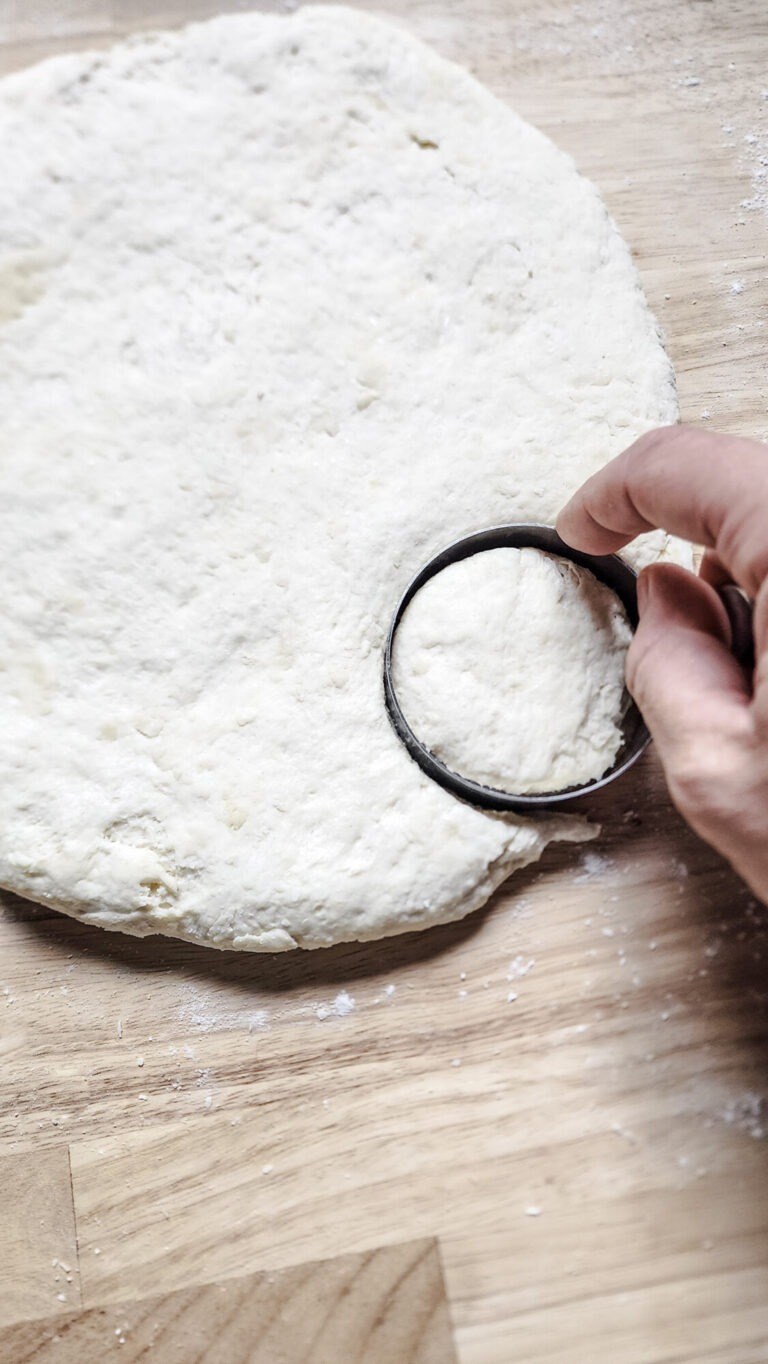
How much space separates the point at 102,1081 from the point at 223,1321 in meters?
0.27

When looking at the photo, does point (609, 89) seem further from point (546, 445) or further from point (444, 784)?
point (444, 784)

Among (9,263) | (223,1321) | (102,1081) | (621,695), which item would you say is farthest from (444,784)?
(9,263)

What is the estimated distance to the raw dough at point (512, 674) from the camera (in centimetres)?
88

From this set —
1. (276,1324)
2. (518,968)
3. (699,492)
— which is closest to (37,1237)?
(276,1324)

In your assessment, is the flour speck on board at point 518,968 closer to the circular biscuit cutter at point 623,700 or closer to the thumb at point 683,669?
the circular biscuit cutter at point 623,700

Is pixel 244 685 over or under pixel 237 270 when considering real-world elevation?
under

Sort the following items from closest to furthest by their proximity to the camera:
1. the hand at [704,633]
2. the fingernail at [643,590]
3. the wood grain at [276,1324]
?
the hand at [704,633] < the fingernail at [643,590] < the wood grain at [276,1324]

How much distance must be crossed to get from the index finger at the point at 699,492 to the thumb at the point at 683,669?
0.06 metres

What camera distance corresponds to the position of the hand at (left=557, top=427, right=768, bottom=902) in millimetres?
665

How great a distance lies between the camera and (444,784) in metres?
0.92

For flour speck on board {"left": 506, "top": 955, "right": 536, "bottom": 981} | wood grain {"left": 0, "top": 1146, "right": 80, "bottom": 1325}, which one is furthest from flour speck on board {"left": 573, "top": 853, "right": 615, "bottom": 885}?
wood grain {"left": 0, "top": 1146, "right": 80, "bottom": 1325}

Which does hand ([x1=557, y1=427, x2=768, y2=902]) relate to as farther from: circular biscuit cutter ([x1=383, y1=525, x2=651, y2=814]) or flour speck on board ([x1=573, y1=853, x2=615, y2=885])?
flour speck on board ([x1=573, y1=853, x2=615, y2=885])

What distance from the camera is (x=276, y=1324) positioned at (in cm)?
91

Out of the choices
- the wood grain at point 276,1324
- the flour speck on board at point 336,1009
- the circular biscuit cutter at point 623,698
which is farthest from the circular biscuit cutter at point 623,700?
the wood grain at point 276,1324
